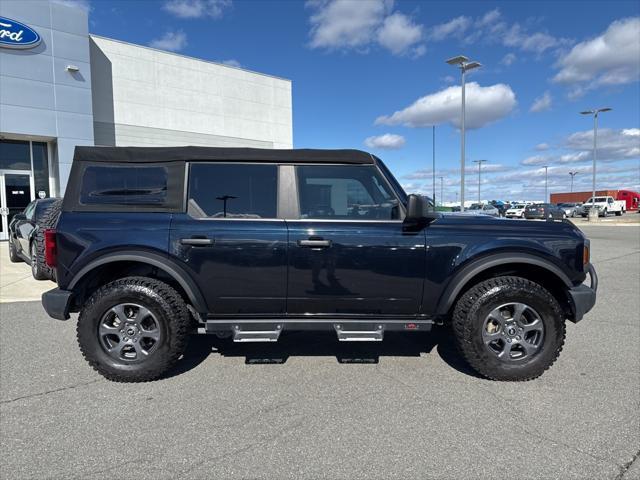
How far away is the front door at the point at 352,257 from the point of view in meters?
3.33

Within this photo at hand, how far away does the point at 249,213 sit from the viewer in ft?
11.3

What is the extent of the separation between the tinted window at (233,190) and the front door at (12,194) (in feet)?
51.5

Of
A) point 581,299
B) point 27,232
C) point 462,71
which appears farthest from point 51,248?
point 462,71

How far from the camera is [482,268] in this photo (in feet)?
11.0

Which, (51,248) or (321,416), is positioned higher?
(51,248)

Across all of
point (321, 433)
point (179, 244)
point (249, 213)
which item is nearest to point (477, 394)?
point (321, 433)

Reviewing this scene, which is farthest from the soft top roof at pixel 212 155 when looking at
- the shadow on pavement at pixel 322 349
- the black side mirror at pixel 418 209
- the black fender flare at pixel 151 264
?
the shadow on pavement at pixel 322 349

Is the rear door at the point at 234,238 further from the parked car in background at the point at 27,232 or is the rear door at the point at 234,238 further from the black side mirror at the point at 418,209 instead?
the parked car in background at the point at 27,232

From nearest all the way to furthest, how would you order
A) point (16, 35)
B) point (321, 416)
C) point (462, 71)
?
1. point (321, 416)
2. point (16, 35)
3. point (462, 71)

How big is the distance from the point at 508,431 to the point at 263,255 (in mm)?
2192

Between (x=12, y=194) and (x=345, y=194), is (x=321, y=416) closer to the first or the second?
(x=345, y=194)

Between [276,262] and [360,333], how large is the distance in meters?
0.94

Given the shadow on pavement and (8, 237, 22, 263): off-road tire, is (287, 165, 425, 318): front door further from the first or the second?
(8, 237, 22, 263): off-road tire

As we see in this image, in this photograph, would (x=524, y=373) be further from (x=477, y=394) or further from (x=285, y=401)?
(x=285, y=401)
